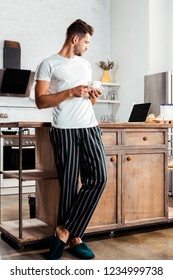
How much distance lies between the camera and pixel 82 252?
2600 millimetres

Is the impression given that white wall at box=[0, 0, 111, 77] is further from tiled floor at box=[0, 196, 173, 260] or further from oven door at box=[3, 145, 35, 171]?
tiled floor at box=[0, 196, 173, 260]

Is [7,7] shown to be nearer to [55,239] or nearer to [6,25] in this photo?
[6,25]

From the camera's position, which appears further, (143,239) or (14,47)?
(14,47)

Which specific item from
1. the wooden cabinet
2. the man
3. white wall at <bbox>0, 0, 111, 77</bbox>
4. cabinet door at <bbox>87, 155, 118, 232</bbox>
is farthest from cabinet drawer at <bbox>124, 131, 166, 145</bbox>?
white wall at <bbox>0, 0, 111, 77</bbox>

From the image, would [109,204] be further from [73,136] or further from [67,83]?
[67,83]

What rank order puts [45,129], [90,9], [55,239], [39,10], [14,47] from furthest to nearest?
[90,9], [39,10], [14,47], [45,129], [55,239]

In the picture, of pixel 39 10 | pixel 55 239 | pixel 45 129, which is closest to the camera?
pixel 55 239

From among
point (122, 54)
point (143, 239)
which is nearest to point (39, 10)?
point (122, 54)

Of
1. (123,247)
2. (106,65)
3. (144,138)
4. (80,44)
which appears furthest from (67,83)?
(106,65)

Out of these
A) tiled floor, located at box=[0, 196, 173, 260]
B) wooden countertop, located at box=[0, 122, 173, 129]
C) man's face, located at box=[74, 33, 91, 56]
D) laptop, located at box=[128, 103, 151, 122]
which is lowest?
tiled floor, located at box=[0, 196, 173, 260]

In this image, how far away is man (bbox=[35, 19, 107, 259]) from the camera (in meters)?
2.53

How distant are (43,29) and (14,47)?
77cm

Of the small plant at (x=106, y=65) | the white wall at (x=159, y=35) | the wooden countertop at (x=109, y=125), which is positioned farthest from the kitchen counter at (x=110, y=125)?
the small plant at (x=106, y=65)

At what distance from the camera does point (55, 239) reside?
2553 mm
